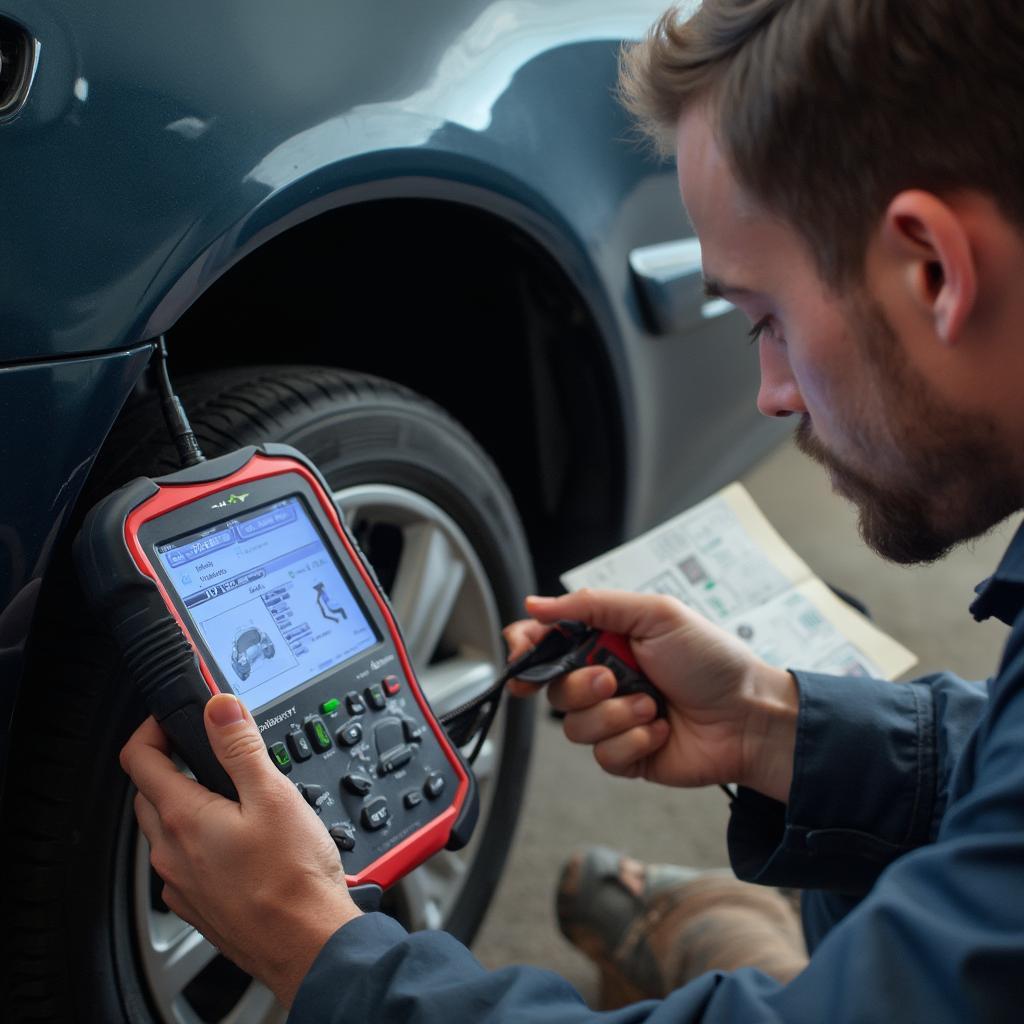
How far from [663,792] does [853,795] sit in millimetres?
692

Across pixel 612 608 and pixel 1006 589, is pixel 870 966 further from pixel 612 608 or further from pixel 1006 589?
pixel 612 608

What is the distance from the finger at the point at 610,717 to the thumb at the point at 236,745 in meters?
0.38

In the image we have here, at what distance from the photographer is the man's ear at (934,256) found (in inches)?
24.0

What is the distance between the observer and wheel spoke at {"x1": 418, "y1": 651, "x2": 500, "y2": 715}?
110cm

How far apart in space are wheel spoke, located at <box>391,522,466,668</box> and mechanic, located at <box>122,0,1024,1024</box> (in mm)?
360

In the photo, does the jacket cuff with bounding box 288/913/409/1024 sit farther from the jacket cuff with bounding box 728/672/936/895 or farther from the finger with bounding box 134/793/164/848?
the jacket cuff with bounding box 728/672/936/895

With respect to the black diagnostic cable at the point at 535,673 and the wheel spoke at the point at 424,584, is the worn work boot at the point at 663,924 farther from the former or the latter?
the wheel spoke at the point at 424,584

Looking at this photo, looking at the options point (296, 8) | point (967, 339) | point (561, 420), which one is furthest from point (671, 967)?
point (296, 8)

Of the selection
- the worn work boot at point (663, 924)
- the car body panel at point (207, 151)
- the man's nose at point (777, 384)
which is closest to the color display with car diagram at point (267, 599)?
the car body panel at point (207, 151)

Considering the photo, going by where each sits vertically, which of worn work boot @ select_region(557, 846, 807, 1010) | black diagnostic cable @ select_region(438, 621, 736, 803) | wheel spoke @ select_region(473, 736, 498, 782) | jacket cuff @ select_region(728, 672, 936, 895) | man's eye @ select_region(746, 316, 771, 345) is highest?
man's eye @ select_region(746, 316, 771, 345)

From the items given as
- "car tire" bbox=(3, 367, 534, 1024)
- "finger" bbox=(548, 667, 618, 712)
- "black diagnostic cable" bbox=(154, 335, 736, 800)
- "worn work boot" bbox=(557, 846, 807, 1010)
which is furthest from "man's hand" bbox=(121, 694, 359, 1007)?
Result: "worn work boot" bbox=(557, 846, 807, 1010)

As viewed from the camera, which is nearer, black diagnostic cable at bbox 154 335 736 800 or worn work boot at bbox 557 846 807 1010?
black diagnostic cable at bbox 154 335 736 800

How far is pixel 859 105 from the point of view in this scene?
2.13 ft

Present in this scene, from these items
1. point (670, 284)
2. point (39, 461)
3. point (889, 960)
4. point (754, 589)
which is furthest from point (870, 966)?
point (670, 284)
